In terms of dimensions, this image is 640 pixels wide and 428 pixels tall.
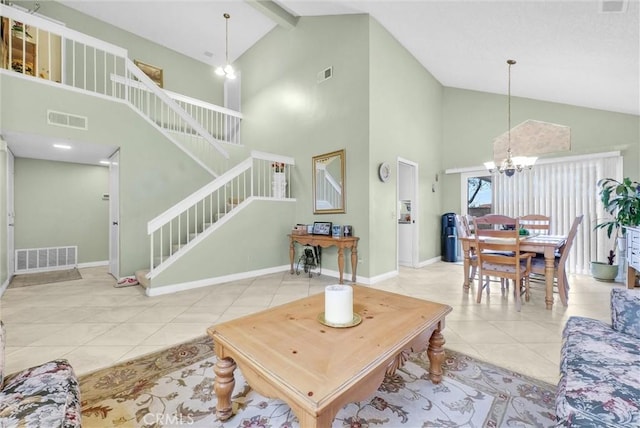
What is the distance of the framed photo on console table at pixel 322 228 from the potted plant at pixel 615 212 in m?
3.87

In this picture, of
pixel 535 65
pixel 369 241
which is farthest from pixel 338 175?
pixel 535 65

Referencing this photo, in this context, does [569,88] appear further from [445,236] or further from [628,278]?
[445,236]

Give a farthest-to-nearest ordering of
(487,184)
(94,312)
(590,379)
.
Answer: (487,184) < (94,312) < (590,379)

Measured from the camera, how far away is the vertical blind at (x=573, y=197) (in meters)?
4.38

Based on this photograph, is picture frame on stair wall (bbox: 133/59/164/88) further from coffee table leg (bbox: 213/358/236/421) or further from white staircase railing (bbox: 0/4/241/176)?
coffee table leg (bbox: 213/358/236/421)

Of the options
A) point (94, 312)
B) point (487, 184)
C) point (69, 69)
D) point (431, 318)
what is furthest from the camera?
point (487, 184)

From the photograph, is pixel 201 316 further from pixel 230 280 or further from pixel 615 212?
pixel 615 212

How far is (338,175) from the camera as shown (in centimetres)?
448

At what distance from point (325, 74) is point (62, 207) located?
564 centimetres

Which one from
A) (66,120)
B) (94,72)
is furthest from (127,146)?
(94,72)

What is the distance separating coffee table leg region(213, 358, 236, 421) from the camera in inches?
53.2

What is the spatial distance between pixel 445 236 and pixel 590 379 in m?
5.23

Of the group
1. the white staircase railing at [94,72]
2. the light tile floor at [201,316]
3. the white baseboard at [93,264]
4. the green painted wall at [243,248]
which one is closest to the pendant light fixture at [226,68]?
the white staircase railing at [94,72]

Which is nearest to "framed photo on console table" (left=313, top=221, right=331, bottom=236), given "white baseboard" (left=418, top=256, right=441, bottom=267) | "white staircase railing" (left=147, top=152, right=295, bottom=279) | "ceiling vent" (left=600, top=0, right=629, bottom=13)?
"white staircase railing" (left=147, top=152, right=295, bottom=279)
